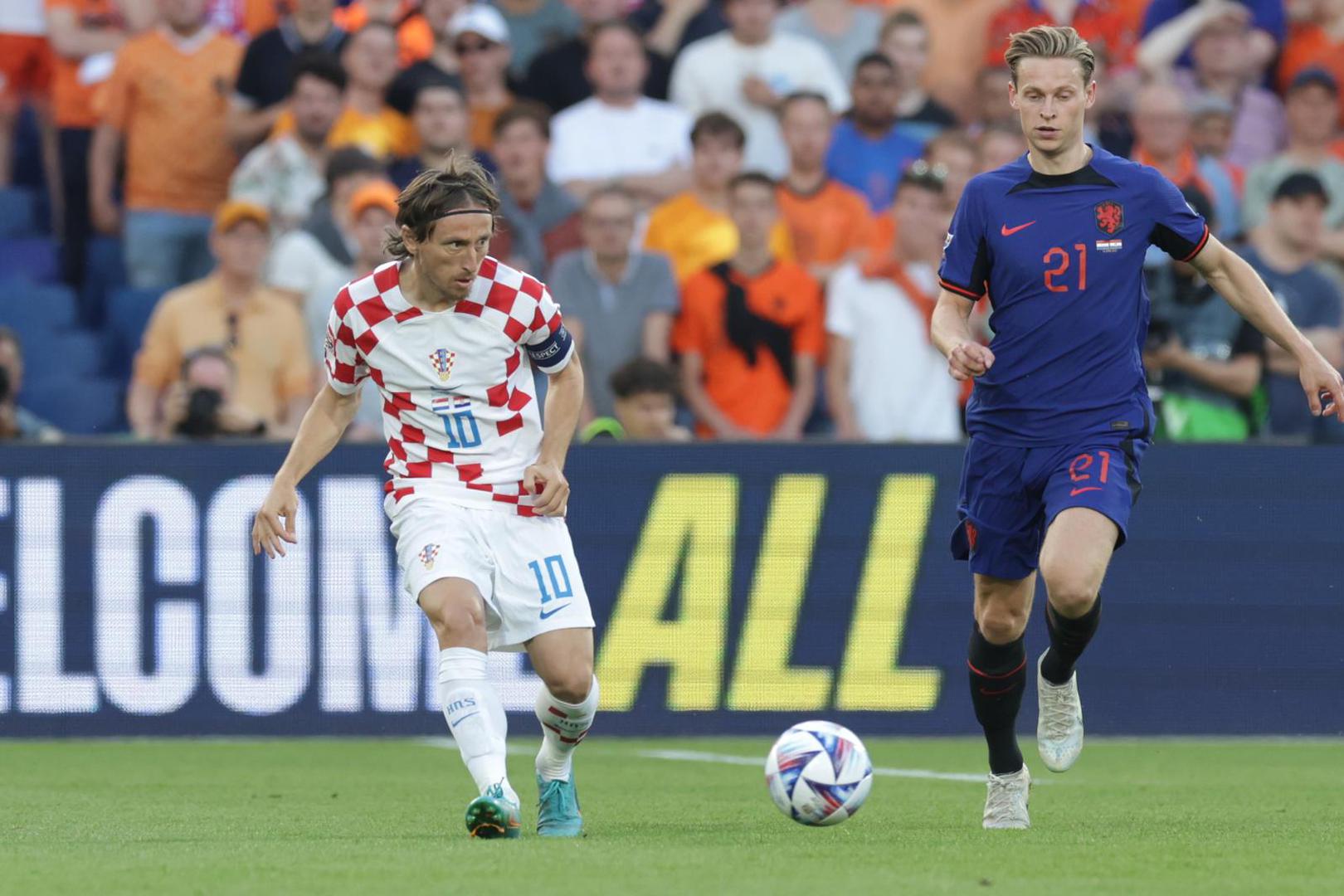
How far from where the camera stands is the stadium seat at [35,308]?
47.2 feet

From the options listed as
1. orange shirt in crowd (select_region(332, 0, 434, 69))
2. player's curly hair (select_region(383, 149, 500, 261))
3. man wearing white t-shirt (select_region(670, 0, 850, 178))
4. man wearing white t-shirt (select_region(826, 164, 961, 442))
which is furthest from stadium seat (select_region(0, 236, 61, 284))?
player's curly hair (select_region(383, 149, 500, 261))

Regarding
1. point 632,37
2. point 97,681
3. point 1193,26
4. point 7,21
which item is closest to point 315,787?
point 97,681

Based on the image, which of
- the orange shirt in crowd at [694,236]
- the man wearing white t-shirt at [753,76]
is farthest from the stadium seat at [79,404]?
the man wearing white t-shirt at [753,76]

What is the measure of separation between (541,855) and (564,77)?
31.5 ft

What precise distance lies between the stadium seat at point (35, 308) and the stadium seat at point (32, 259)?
47 cm

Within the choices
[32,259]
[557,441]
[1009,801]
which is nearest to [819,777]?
[1009,801]

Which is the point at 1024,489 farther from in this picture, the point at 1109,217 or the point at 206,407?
the point at 206,407

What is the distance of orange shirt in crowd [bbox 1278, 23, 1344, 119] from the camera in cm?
1596

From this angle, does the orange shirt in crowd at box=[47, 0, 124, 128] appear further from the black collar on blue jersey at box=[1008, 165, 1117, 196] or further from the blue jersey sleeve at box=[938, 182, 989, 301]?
the black collar on blue jersey at box=[1008, 165, 1117, 196]

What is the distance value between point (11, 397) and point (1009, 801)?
7365mm

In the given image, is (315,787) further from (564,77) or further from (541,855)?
(564,77)

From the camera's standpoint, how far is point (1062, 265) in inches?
284

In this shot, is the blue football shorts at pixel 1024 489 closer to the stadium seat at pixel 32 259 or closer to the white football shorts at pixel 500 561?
the white football shorts at pixel 500 561

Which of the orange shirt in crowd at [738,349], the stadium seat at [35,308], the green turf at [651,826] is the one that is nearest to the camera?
the green turf at [651,826]
